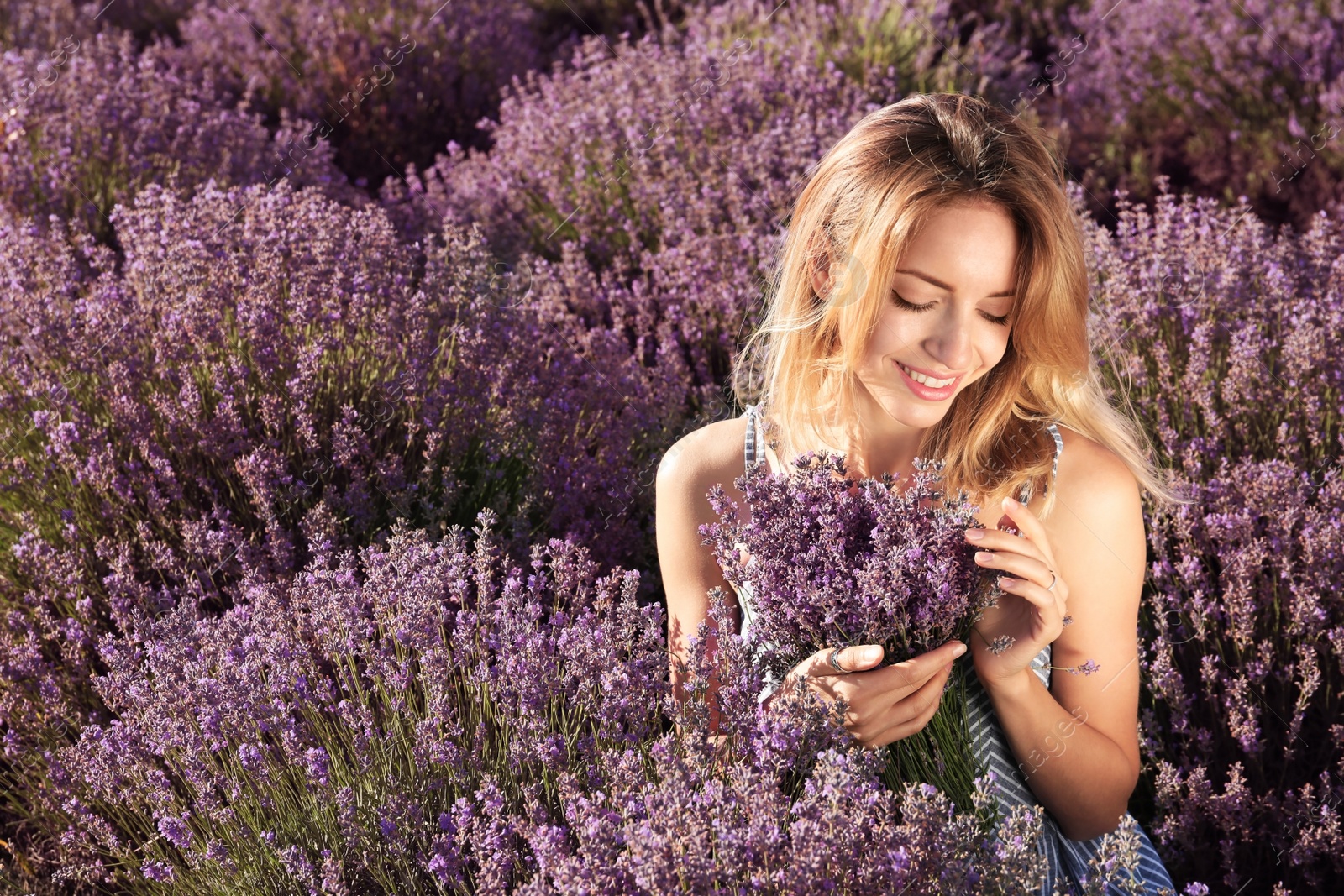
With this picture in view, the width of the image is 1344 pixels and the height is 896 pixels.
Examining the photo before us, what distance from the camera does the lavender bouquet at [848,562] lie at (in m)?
1.52

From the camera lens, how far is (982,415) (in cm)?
210

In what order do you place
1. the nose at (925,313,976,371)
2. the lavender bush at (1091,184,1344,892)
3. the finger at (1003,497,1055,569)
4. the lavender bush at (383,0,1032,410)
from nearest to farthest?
the finger at (1003,497,1055,569) → the nose at (925,313,976,371) → the lavender bush at (1091,184,1344,892) → the lavender bush at (383,0,1032,410)

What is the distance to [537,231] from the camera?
15.7 ft

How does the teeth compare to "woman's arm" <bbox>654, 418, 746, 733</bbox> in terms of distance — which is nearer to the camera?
the teeth

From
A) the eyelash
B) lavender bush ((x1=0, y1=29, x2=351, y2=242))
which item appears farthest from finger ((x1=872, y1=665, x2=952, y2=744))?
lavender bush ((x1=0, y1=29, x2=351, y2=242))

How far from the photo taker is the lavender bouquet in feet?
4.99

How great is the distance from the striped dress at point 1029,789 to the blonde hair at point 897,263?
0.09m

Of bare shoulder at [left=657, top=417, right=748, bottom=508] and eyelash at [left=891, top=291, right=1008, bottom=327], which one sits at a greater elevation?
eyelash at [left=891, top=291, right=1008, bottom=327]

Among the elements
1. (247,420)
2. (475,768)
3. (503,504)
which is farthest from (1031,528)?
(247,420)

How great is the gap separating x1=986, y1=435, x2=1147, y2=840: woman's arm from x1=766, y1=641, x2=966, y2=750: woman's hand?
0.29m

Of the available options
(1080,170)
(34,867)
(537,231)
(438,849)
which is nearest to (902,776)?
(438,849)

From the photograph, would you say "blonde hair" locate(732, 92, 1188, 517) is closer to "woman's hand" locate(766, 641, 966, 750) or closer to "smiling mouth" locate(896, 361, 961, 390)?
"smiling mouth" locate(896, 361, 961, 390)

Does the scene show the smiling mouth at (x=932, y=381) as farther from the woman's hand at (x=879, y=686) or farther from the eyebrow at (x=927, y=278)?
the woman's hand at (x=879, y=686)

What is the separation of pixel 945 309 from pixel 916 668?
61 cm
